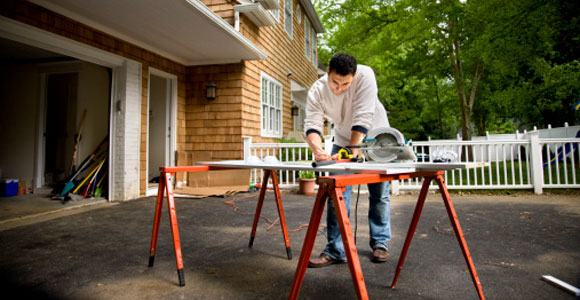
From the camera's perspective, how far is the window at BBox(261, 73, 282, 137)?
26.4 ft

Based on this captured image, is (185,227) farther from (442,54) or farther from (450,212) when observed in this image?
(442,54)

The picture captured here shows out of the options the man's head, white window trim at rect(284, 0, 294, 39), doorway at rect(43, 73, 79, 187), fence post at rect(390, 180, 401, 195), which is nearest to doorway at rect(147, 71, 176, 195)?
doorway at rect(43, 73, 79, 187)

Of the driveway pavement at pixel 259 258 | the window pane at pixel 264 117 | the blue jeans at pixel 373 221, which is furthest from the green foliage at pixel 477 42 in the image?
the blue jeans at pixel 373 221

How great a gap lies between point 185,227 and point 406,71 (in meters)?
10.5

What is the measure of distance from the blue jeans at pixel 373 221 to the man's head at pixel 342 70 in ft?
1.98

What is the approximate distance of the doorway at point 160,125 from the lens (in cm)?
669

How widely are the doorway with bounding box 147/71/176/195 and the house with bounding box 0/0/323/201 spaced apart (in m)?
0.02

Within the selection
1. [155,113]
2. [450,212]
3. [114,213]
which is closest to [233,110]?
[155,113]

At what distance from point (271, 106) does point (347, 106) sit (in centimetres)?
620

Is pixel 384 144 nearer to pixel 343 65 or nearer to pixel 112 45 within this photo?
pixel 343 65

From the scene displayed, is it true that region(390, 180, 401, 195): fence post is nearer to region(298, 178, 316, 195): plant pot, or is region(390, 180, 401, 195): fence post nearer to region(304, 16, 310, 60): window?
region(298, 178, 316, 195): plant pot

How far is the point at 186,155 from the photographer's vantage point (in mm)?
6875

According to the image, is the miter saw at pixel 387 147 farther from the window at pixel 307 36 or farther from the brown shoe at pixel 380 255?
the window at pixel 307 36

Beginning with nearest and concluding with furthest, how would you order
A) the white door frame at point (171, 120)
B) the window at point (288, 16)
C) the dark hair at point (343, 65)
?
the dark hair at point (343, 65) → the white door frame at point (171, 120) → the window at point (288, 16)
